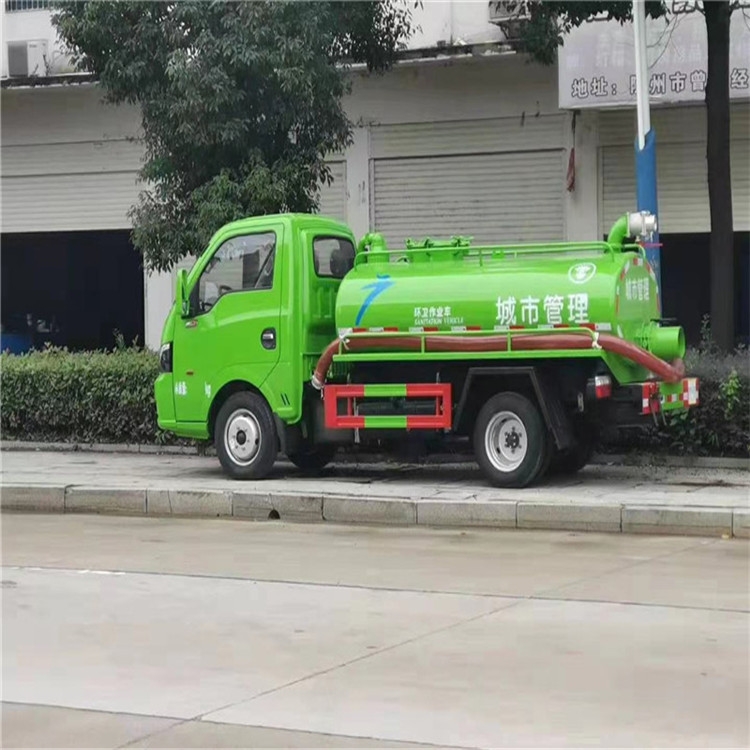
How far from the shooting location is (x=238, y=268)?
48.7ft

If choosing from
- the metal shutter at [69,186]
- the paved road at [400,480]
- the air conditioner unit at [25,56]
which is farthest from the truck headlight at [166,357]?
the air conditioner unit at [25,56]

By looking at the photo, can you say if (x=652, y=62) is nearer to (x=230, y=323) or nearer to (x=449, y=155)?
(x=449, y=155)

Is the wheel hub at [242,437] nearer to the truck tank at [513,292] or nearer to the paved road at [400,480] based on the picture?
the paved road at [400,480]

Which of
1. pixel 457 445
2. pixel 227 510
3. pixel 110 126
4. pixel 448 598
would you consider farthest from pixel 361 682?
pixel 110 126

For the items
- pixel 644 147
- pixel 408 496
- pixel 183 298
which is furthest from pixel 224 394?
pixel 644 147

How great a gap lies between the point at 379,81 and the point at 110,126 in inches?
186

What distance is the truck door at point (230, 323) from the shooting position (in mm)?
14594

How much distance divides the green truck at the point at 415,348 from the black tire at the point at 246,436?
0.05 feet

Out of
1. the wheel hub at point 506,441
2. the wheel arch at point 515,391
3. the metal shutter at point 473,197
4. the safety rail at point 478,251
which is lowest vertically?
the wheel hub at point 506,441

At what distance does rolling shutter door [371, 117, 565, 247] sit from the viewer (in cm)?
2081

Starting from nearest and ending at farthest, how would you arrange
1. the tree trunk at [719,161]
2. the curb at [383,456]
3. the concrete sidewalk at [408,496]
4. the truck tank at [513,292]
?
the concrete sidewalk at [408,496] → the truck tank at [513,292] → the curb at [383,456] → the tree trunk at [719,161]

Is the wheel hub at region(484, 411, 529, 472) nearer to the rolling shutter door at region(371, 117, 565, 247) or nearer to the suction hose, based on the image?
the suction hose

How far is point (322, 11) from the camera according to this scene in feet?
55.4

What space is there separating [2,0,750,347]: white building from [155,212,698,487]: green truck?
6139mm
